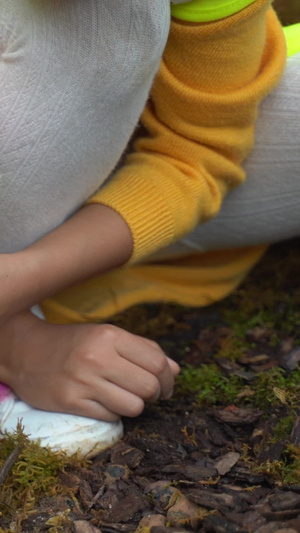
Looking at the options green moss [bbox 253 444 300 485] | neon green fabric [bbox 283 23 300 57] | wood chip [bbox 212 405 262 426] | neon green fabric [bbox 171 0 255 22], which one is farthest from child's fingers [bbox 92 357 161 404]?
neon green fabric [bbox 283 23 300 57]

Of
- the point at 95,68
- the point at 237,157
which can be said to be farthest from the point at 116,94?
the point at 237,157

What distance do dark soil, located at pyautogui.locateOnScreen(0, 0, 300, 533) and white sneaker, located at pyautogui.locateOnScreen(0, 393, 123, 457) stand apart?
2 cm

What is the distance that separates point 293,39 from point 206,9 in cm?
43

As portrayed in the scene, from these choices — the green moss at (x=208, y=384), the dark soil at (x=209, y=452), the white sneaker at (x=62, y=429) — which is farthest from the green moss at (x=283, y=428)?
the white sneaker at (x=62, y=429)

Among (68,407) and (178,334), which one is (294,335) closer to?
(178,334)

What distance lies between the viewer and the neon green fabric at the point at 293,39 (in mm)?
1473

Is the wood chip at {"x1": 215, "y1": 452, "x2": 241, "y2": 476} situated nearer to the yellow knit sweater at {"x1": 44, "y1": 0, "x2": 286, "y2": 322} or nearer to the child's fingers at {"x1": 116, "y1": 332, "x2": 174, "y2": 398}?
the child's fingers at {"x1": 116, "y1": 332, "x2": 174, "y2": 398}

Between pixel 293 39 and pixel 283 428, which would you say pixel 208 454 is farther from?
pixel 293 39

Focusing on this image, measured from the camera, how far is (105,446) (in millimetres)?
1188

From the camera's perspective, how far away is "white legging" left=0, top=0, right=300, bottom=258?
1.02 meters

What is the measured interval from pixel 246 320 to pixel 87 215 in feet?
1.85

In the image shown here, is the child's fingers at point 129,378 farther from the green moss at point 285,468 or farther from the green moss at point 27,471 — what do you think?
the green moss at point 285,468

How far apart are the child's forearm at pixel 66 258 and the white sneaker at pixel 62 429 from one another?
0.66 ft

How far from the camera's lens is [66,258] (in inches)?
45.2
